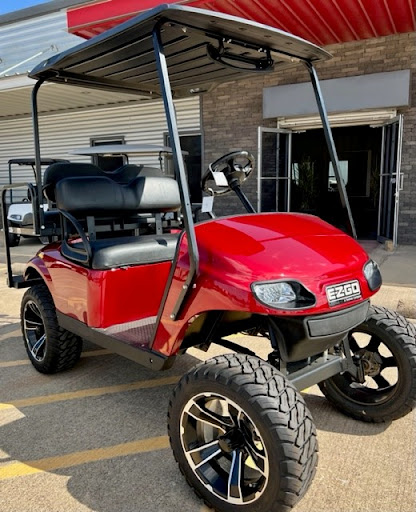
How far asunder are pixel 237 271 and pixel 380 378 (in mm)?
1279

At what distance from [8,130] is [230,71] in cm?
1260

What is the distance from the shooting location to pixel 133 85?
344 cm

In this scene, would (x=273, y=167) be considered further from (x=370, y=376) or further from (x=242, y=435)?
(x=242, y=435)

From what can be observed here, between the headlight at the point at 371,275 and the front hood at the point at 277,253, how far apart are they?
37 millimetres

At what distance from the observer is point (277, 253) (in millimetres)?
2043

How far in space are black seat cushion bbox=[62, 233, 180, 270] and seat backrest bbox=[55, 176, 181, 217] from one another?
0.34 metres

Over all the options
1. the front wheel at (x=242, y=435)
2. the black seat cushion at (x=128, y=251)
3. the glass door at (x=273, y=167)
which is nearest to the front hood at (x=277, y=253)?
the front wheel at (x=242, y=435)

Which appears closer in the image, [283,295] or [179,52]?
[283,295]

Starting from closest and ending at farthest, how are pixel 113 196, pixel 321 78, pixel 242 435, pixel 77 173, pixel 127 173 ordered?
pixel 242 435, pixel 113 196, pixel 77 173, pixel 127 173, pixel 321 78

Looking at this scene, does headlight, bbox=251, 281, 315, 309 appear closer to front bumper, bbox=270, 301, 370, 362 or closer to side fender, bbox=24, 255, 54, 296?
front bumper, bbox=270, 301, 370, 362

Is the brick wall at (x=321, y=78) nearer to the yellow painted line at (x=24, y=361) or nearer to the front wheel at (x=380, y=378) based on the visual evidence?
the yellow painted line at (x=24, y=361)

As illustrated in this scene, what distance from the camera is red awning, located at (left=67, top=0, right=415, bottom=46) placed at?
659cm

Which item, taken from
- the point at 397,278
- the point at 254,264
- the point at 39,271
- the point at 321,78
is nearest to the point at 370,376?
the point at 254,264

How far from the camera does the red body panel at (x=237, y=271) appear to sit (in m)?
1.94
